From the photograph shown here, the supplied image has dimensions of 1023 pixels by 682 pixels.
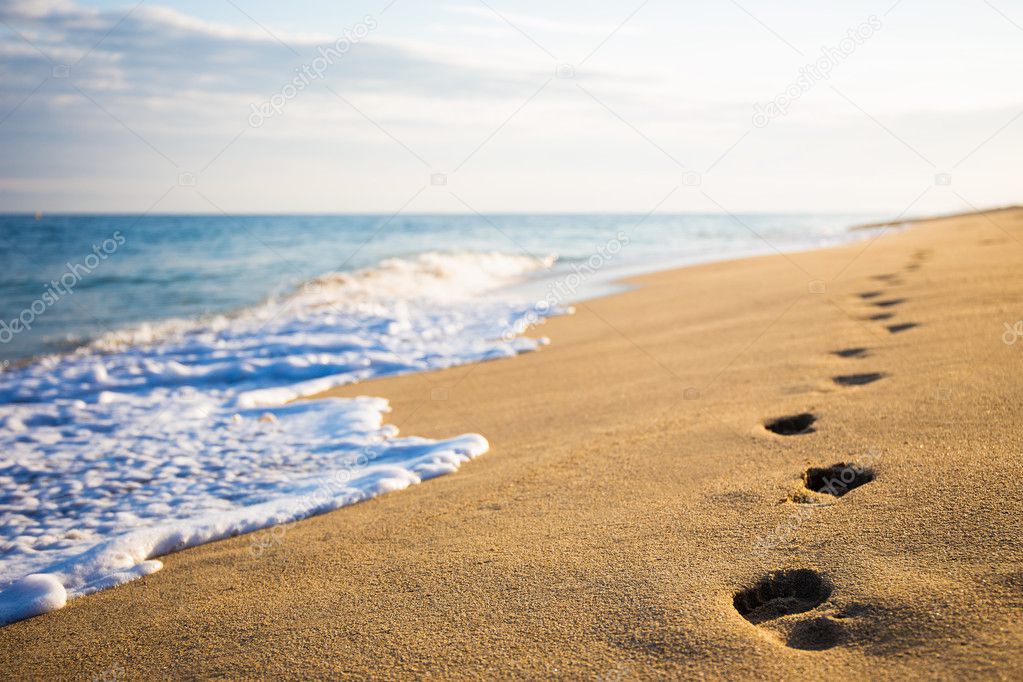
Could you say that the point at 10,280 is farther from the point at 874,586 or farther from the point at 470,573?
the point at 874,586

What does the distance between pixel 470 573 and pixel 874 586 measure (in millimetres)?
1248

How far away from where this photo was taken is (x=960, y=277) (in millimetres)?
6348

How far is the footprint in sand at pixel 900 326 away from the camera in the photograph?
15.8 ft

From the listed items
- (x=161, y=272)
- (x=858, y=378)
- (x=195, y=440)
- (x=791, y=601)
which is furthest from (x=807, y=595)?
(x=161, y=272)

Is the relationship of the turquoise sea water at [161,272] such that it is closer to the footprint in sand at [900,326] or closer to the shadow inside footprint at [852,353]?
the shadow inside footprint at [852,353]

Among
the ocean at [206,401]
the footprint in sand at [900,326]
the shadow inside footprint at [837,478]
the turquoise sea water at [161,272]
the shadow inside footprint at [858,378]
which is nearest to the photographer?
the shadow inside footprint at [837,478]

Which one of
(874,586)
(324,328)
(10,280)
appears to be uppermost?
(10,280)

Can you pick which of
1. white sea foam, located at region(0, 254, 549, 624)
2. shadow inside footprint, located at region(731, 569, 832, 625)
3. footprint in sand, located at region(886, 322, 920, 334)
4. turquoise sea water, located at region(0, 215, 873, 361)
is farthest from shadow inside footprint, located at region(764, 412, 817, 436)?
turquoise sea water, located at region(0, 215, 873, 361)

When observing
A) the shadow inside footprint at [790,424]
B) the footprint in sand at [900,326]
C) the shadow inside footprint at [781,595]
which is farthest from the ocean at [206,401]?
the footprint in sand at [900,326]

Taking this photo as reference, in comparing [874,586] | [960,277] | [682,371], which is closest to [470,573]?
[874,586]

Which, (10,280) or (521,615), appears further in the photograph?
(10,280)

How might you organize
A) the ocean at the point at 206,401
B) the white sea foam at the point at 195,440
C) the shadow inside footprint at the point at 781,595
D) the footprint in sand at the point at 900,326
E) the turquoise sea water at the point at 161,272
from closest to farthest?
1. the shadow inside footprint at the point at 781,595
2. the white sea foam at the point at 195,440
3. the ocean at the point at 206,401
4. the footprint in sand at the point at 900,326
5. the turquoise sea water at the point at 161,272

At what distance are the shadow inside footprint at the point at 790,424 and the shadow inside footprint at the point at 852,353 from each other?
1.21 meters

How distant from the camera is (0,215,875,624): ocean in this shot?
332 centimetres
